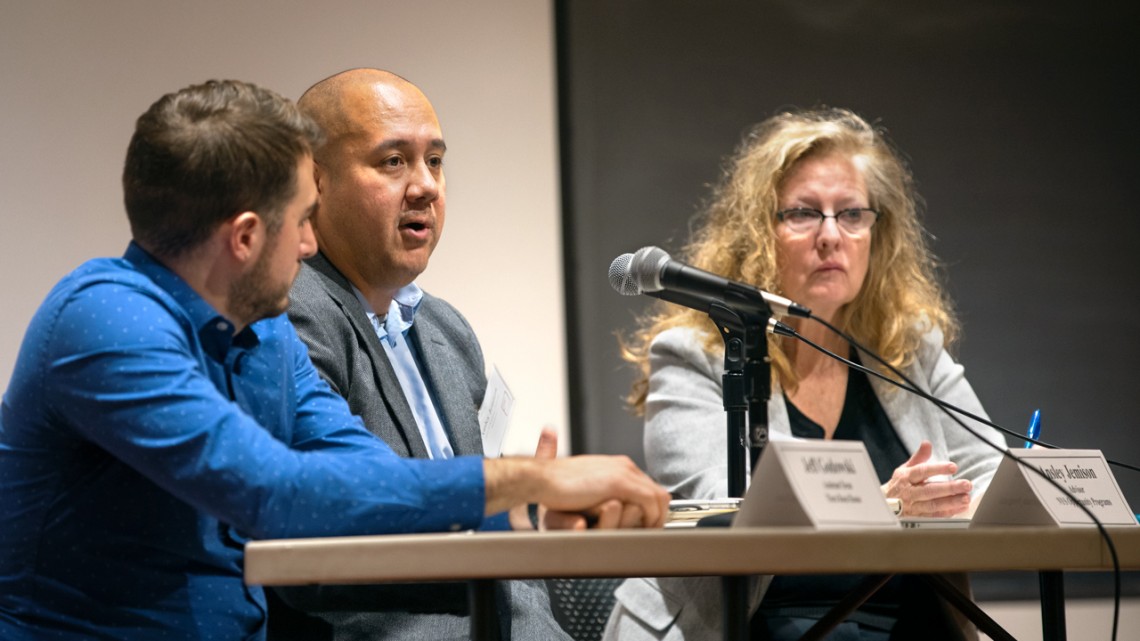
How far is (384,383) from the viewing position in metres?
1.99

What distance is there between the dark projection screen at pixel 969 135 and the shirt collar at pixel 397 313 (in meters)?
0.92

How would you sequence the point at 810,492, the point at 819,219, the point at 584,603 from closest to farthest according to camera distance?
1. the point at 810,492
2. the point at 584,603
3. the point at 819,219

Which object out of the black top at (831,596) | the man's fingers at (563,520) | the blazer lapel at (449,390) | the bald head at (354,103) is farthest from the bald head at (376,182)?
the man's fingers at (563,520)

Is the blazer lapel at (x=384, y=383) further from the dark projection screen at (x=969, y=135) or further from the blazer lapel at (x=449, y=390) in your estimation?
the dark projection screen at (x=969, y=135)

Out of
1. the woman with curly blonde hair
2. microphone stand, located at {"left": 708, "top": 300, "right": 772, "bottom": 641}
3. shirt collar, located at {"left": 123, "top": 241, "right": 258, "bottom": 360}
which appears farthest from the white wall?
shirt collar, located at {"left": 123, "top": 241, "right": 258, "bottom": 360}

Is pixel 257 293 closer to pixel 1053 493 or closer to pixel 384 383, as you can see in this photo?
pixel 384 383

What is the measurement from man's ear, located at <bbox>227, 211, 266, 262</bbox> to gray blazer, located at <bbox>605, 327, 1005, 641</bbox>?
3.59 ft

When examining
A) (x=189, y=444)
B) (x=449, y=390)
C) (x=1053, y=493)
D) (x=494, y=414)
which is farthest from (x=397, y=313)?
(x=1053, y=493)

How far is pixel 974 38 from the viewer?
336cm

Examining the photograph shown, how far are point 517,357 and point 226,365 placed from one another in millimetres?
1737

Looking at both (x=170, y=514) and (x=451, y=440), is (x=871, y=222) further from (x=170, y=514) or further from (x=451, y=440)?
(x=170, y=514)

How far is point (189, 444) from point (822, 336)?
1.77 metres

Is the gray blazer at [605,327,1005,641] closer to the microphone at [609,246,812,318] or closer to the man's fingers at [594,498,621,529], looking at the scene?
the microphone at [609,246,812,318]

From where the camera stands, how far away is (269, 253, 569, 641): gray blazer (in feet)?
5.78
